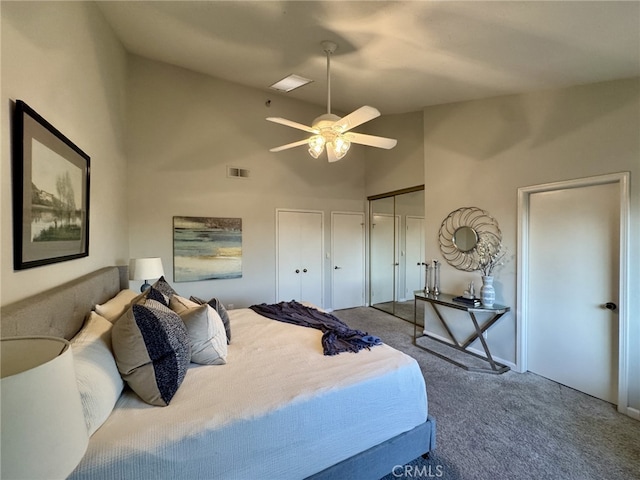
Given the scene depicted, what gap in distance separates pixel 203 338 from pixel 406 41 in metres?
2.93

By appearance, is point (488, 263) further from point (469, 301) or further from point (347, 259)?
point (347, 259)

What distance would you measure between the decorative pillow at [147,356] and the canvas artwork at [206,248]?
274cm

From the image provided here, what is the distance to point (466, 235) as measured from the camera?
3.57m

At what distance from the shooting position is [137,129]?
3781 millimetres

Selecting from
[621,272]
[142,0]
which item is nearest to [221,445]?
[621,272]

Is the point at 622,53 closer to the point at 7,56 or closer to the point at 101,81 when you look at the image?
the point at 7,56

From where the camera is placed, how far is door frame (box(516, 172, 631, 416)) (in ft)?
7.57

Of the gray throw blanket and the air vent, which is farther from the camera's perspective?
the air vent

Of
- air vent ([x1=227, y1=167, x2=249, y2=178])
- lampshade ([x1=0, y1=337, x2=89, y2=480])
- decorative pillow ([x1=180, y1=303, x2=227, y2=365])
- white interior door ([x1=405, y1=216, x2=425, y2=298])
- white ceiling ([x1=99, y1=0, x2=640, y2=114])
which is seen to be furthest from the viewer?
white interior door ([x1=405, y1=216, x2=425, y2=298])

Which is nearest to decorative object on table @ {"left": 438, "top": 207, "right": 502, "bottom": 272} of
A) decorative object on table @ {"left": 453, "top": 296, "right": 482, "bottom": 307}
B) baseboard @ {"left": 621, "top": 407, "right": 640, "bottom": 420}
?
decorative object on table @ {"left": 453, "top": 296, "right": 482, "bottom": 307}

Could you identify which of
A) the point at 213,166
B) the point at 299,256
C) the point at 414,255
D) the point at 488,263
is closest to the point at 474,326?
the point at 488,263

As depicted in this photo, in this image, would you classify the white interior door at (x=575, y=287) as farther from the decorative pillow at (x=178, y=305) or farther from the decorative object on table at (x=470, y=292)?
the decorative pillow at (x=178, y=305)

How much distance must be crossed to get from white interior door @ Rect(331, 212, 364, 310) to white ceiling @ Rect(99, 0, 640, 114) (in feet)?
7.95

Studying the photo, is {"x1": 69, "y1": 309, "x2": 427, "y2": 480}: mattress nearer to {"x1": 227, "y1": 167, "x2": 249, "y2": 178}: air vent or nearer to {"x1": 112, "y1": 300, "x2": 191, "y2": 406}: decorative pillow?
{"x1": 112, "y1": 300, "x2": 191, "y2": 406}: decorative pillow
